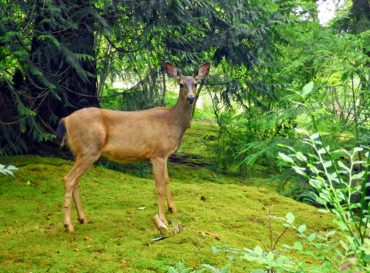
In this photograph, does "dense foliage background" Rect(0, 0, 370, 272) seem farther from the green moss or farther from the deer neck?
the deer neck

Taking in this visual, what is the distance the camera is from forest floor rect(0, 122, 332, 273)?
16.4 ft

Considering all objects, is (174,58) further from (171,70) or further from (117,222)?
(117,222)

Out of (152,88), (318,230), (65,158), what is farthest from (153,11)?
(318,230)

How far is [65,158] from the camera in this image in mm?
9758

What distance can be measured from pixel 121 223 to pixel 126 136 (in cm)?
91

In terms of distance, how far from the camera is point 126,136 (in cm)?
619

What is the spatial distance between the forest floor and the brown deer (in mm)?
322

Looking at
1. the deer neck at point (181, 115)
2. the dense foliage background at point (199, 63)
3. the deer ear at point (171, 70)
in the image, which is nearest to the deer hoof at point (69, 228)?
the deer neck at point (181, 115)

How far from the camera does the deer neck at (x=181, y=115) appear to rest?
6.52m

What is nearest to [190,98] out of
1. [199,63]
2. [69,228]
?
[69,228]

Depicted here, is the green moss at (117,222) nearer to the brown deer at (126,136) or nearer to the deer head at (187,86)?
the brown deer at (126,136)

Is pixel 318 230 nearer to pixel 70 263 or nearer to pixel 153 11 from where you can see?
pixel 70 263

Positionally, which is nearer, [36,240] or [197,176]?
[36,240]

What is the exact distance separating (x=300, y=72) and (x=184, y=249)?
13.9ft
